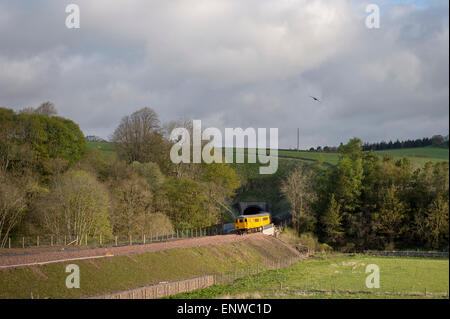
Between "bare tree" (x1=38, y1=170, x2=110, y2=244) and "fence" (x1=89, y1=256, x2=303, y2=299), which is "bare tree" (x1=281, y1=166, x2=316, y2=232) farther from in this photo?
"bare tree" (x1=38, y1=170, x2=110, y2=244)

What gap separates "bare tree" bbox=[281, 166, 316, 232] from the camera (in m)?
72.0

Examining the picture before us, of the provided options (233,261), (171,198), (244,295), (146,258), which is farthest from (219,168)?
(244,295)

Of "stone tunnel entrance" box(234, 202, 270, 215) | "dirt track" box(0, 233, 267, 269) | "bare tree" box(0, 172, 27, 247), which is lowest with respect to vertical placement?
"stone tunnel entrance" box(234, 202, 270, 215)

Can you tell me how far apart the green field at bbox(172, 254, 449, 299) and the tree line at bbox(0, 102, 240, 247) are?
70.7 ft

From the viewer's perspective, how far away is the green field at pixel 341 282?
29578 millimetres

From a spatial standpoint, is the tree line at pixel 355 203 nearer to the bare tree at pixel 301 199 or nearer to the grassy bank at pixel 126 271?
the bare tree at pixel 301 199

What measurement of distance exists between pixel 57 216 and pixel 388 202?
41582 millimetres

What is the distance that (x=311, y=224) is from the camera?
71.1 metres

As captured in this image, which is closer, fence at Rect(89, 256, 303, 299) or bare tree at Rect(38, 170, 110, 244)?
fence at Rect(89, 256, 303, 299)

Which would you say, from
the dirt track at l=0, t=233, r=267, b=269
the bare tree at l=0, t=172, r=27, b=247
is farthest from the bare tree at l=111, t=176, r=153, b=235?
the dirt track at l=0, t=233, r=267, b=269

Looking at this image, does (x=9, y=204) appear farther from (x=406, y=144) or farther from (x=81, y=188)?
(x=406, y=144)

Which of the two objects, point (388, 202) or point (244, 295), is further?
point (388, 202)

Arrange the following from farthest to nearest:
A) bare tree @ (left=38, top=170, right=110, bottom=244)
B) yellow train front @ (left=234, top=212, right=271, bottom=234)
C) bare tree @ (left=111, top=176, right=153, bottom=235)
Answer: yellow train front @ (left=234, top=212, right=271, bottom=234)
bare tree @ (left=111, top=176, right=153, bottom=235)
bare tree @ (left=38, top=170, right=110, bottom=244)
